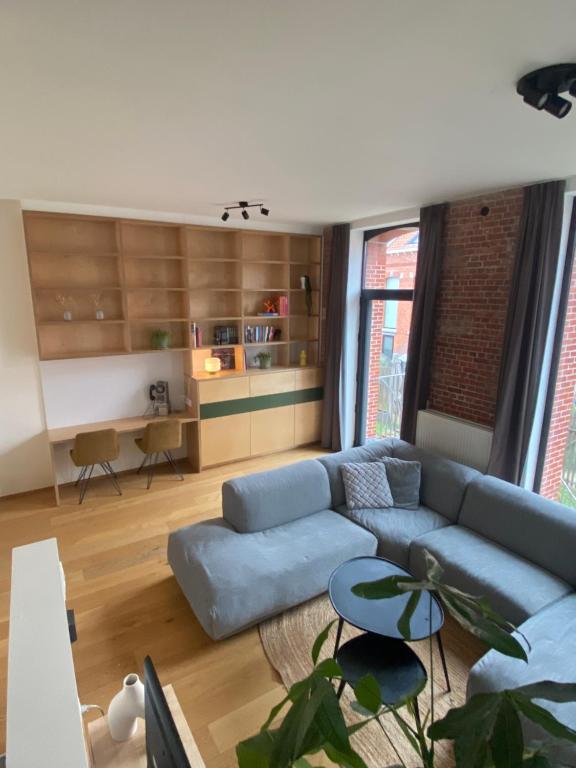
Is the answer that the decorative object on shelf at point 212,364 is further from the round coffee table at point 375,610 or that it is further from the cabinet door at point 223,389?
the round coffee table at point 375,610

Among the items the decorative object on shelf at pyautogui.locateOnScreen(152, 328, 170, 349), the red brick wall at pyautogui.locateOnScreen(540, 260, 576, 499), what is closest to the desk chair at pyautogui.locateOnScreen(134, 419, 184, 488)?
the decorative object on shelf at pyautogui.locateOnScreen(152, 328, 170, 349)

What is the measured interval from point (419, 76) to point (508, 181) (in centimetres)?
189

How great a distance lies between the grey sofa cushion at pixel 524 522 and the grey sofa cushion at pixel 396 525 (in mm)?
258

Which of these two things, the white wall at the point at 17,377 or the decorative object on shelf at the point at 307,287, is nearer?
the white wall at the point at 17,377

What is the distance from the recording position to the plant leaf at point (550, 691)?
68 cm

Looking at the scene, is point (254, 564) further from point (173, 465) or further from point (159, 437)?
point (173, 465)

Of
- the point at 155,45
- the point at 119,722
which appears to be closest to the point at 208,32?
the point at 155,45

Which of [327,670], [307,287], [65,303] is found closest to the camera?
[327,670]

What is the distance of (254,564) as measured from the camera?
8.57 ft

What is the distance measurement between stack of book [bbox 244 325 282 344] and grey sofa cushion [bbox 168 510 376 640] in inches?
105

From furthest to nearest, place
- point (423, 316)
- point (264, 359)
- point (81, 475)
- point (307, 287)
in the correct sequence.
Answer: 1. point (307, 287)
2. point (264, 359)
3. point (81, 475)
4. point (423, 316)

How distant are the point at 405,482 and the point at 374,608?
1.36 meters

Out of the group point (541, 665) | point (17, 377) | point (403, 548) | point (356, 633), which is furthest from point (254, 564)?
point (17, 377)

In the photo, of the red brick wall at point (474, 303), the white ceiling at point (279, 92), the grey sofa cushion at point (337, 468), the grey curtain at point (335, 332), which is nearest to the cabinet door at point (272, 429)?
the grey curtain at point (335, 332)
